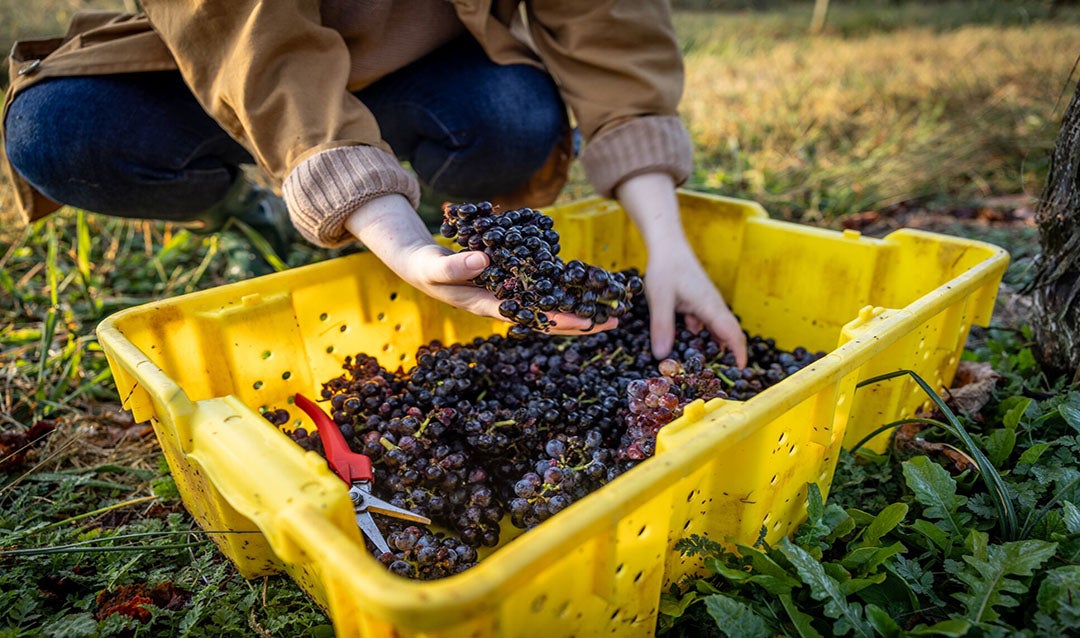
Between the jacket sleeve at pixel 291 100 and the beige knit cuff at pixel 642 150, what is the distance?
0.61 metres

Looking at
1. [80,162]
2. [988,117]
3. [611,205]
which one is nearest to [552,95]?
[611,205]

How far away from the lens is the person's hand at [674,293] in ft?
5.73

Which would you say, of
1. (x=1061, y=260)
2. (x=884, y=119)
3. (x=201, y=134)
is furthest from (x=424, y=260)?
(x=884, y=119)

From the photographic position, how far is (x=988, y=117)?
3684 millimetres

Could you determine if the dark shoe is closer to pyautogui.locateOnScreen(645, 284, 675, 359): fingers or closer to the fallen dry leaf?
pyautogui.locateOnScreen(645, 284, 675, 359): fingers

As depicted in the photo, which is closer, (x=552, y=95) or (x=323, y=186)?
(x=323, y=186)

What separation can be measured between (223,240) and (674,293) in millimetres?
1635

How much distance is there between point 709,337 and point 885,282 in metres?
0.48

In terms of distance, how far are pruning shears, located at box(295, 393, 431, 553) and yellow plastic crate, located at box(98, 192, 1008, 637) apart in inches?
4.7

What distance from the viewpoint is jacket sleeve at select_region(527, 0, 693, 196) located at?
73.4 inches

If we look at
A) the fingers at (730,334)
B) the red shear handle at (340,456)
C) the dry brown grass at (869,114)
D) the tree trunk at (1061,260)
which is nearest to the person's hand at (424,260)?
the red shear handle at (340,456)

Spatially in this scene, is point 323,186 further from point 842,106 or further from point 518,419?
point 842,106

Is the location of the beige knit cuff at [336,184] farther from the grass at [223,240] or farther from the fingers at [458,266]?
the grass at [223,240]

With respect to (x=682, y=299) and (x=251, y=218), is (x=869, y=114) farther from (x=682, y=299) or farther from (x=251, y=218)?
(x=251, y=218)
